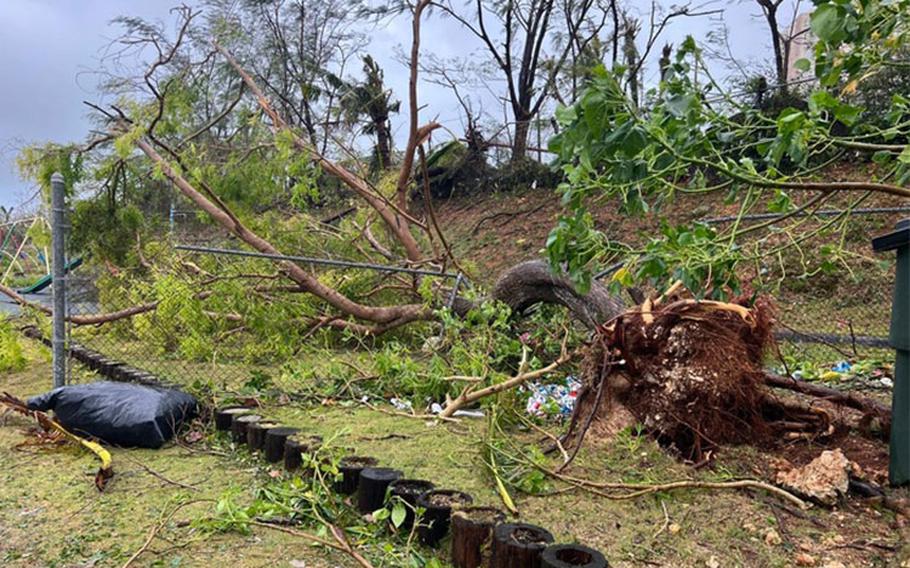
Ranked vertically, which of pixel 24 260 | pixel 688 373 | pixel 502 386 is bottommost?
pixel 502 386

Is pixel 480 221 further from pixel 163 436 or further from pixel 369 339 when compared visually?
pixel 163 436

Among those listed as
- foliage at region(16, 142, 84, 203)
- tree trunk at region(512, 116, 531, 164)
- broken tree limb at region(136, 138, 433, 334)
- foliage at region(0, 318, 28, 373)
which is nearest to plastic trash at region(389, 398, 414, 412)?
broken tree limb at region(136, 138, 433, 334)

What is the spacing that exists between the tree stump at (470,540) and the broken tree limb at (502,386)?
1113 mm

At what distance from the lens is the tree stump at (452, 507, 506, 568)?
5.53 feet

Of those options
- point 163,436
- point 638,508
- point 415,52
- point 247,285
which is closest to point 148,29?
point 415,52

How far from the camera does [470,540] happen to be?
170cm

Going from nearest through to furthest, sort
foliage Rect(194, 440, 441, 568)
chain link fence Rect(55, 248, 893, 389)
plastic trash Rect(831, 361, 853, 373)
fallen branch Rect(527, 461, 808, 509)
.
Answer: foliage Rect(194, 440, 441, 568), fallen branch Rect(527, 461, 808, 509), plastic trash Rect(831, 361, 853, 373), chain link fence Rect(55, 248, 893, 389)

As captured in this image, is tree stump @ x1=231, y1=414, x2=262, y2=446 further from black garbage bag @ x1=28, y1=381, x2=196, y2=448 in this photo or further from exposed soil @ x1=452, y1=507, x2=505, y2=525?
exposed soil @ x1=452, y1=507, x2=505, y2=525

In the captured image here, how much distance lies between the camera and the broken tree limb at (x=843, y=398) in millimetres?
2459

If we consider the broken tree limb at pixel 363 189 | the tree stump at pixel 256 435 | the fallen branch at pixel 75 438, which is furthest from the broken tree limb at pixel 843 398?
the broken tree limb at pixel 363 189

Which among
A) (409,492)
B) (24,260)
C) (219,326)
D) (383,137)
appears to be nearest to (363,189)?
(219,326)

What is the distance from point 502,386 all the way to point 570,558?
1.32 m

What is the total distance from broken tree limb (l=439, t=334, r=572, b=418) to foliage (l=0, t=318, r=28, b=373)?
144 inches

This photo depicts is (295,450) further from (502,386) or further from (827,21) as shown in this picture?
(827,21)
